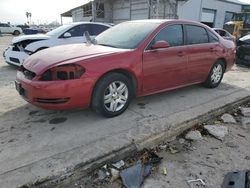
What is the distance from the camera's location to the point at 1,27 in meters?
36.3

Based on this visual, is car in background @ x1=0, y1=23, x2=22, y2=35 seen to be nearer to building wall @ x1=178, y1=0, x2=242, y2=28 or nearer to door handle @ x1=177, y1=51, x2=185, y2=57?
building wall @ x1=178, y1=0, x2=242, y2=28

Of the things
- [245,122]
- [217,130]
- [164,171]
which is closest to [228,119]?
[245,122]

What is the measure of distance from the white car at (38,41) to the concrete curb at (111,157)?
178 inches

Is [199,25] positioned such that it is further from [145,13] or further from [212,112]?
[145,13]

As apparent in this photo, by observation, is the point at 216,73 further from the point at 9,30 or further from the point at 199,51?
the point at 9,30

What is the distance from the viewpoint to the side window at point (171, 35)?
4.37 metres

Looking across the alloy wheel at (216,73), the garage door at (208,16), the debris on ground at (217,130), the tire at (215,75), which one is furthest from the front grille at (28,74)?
the garage door at (208,16)

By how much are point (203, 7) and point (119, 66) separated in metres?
26.0

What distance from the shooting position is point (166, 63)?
14.5 ft

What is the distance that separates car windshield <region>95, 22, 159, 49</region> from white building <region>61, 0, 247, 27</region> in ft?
64.4

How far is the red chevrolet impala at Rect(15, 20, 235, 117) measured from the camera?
344cm

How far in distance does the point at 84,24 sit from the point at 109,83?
5.42 meters

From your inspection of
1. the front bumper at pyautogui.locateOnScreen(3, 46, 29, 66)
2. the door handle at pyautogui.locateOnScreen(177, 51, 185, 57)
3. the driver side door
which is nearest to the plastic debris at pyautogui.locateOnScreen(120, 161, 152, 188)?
the driver side door

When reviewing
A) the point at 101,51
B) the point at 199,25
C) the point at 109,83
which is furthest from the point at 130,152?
the point at 199,25
